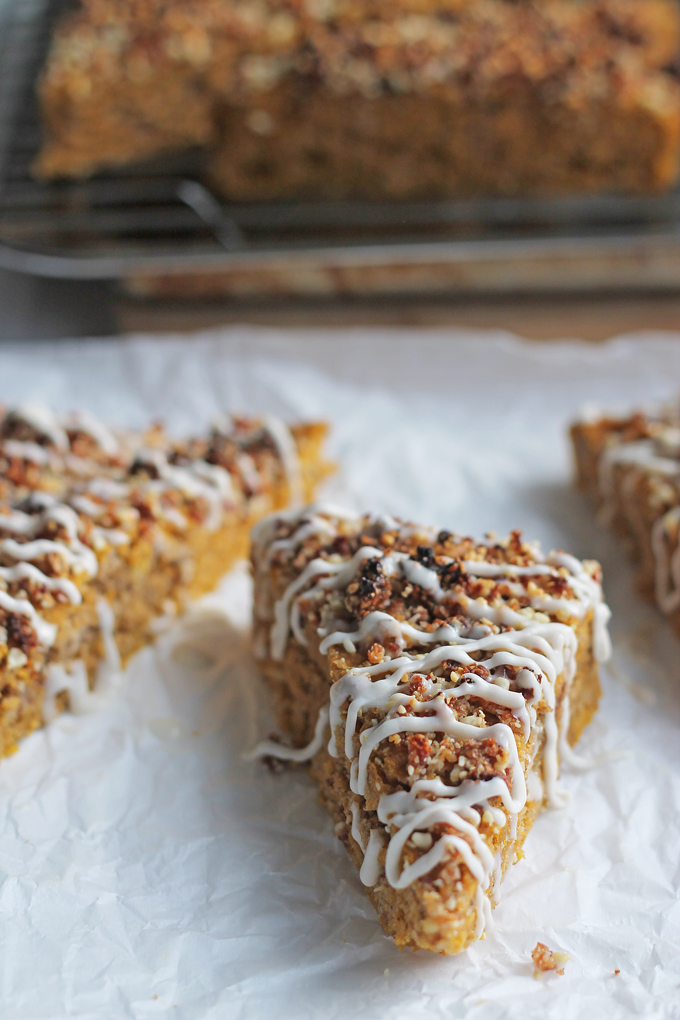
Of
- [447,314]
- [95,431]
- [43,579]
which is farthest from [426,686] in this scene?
[447,314]

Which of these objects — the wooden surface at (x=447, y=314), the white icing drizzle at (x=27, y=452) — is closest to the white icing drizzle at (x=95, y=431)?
the white icing drizzle at (x=27, y=452)

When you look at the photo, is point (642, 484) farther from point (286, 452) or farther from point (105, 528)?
point (105, 528)

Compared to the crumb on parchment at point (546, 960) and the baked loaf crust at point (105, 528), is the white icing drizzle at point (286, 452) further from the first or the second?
the crumb on parchment at point (546, 960)

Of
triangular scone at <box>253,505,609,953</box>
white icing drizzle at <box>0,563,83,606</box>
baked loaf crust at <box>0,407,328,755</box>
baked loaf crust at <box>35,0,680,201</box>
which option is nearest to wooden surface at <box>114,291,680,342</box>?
baked loaf crust at <box>35,0,680,201</box>

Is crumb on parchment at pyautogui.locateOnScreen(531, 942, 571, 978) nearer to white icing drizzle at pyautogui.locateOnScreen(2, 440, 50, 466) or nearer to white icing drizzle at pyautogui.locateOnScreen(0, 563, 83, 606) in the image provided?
white icing drizzle at pyautogui.locateOnScreen(0, 563, 83, 606)

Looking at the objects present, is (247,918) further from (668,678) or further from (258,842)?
(668,678)

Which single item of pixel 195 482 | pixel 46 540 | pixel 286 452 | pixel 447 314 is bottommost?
pixel 46 540
